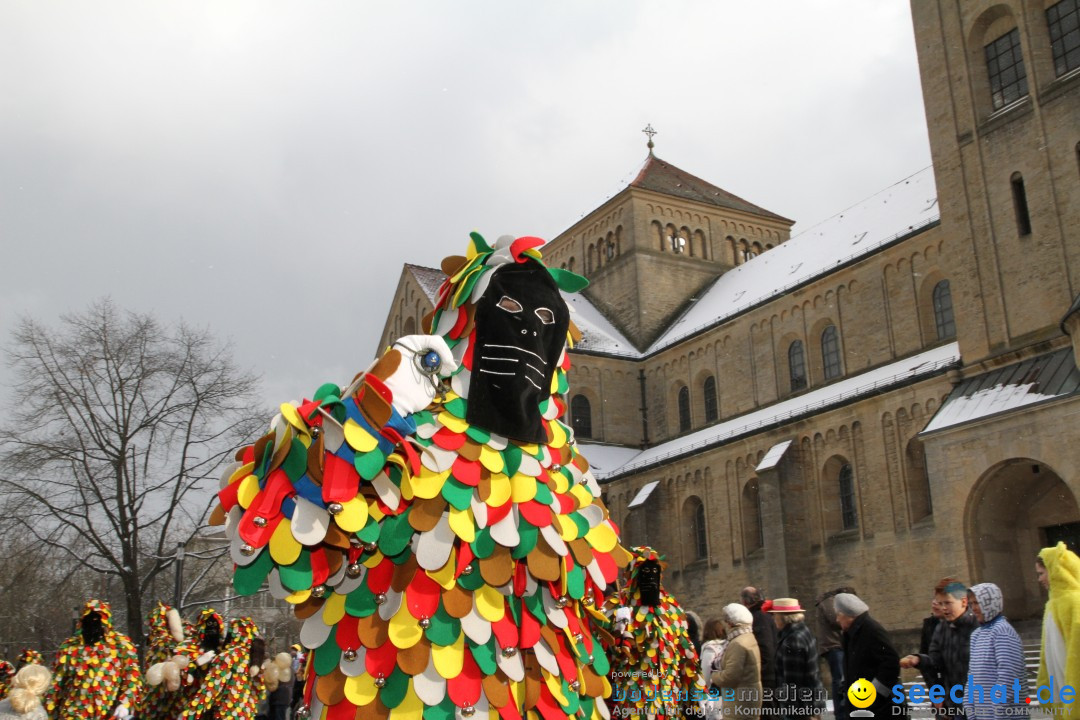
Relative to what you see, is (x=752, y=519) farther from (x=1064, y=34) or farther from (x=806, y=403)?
(x=1064, y=34)

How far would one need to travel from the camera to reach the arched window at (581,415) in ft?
123

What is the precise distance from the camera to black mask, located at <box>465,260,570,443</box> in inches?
157

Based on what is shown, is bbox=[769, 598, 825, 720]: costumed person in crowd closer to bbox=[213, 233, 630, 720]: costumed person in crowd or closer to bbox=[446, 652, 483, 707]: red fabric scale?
bbox=[213, 233, 630, 720]: costumed person in crowd

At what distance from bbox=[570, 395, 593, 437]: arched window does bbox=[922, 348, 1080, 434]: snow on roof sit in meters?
16.5

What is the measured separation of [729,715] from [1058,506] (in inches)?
692

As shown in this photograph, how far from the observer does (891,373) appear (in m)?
27.6

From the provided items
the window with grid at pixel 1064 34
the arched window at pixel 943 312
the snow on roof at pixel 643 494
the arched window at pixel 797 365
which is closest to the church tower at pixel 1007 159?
the window with grid at pixel 1064 34

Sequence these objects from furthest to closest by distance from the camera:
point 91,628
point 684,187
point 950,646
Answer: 1. point 684,187
2. point 91,628
3. point 950,646

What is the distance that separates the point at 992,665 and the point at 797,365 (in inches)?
1074

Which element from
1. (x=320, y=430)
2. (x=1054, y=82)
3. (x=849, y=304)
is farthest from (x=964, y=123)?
(x=320, y=430)

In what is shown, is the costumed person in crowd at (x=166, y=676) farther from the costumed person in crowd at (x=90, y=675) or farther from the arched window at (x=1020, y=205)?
the arched window at (x=1020, y=205)

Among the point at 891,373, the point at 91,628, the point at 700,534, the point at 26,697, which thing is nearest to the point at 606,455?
the point at 700,534

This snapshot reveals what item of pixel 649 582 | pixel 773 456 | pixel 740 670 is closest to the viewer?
pixel 649 582

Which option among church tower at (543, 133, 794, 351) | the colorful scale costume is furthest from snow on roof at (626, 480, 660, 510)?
the colorful scale costume
